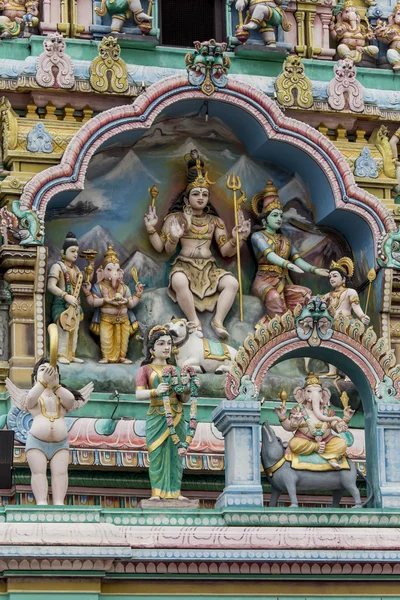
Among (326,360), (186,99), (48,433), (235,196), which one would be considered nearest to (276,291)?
(235,196)

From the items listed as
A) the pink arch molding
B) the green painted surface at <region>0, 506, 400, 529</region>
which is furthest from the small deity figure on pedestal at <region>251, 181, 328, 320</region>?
the green painted surface at <region>0, 506, 400, 529</region>

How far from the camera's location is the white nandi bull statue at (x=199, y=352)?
2655 centimetres

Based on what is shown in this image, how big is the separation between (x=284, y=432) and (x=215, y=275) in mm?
2196

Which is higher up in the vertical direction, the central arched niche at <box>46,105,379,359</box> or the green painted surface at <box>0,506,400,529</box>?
the central arched niche at <box>46,105,379,359</box>

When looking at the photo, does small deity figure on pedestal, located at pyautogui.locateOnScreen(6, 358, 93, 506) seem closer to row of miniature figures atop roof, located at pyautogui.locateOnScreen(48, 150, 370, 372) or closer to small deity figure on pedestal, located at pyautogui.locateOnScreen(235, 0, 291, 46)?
row of miniature figures atop roof, located at pyautogui.locateOnScreen(48, 150, 370, 372)

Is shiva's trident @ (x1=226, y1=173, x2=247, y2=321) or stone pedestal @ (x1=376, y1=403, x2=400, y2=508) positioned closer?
stone pedestal @ (x1=376, y1=403, x2=400, y2=508)

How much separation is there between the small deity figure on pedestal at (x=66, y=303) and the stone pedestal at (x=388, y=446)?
4.00m

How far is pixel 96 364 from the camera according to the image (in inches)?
1041

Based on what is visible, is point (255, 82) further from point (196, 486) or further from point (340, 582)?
point (340, 582)

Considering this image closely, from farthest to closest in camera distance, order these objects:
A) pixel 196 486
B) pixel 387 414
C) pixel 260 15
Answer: pixel 260 15 < pixel 196 486 < pixel 387 414

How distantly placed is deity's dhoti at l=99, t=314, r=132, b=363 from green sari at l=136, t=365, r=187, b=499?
8.12 ft

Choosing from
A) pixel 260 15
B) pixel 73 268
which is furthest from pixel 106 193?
pixel 260 15

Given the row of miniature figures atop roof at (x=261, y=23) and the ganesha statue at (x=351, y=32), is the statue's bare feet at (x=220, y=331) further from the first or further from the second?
the ganesha statue at (x=351, y=32)

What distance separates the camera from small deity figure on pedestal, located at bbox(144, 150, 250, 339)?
27.0 meters
